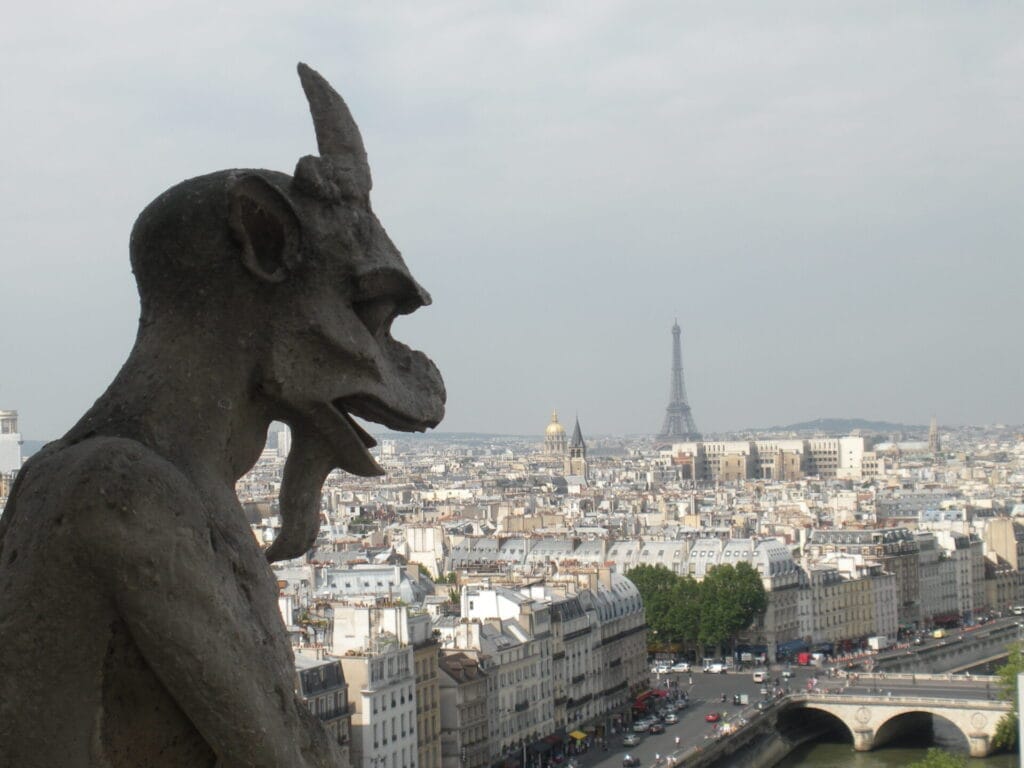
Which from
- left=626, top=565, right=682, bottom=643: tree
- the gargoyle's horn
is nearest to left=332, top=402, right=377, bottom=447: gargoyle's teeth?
the gargoyle's horn

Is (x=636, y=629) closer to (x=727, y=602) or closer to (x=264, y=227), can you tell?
(x=727, y=602)

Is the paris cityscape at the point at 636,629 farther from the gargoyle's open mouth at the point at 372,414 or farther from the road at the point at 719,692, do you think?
the gargoyle's open mouth at the point at 372,414

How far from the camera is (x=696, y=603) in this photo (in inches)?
1884

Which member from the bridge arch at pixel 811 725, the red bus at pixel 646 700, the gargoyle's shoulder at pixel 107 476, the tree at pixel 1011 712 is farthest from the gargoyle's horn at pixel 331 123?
the red bus at pixel 646 700

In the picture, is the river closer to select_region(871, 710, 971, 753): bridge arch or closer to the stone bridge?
select_region(871, 710, 971, 753): bridge arch

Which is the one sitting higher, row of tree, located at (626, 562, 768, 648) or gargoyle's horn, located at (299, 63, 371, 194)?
gargoyle's horn, located at (299, 63, 371, 194)

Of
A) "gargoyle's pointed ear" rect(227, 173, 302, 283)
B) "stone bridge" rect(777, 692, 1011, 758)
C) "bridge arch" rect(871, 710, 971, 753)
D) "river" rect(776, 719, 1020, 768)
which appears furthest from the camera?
"bridge arch" rect(871, 710, 971, 753)

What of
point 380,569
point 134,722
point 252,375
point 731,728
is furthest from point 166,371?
point 380,569

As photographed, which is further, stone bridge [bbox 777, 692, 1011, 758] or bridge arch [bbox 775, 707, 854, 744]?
bridge arch [bbox 775, 707, 854, 744]

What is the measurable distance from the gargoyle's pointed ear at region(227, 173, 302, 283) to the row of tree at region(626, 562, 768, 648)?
45.1 metres

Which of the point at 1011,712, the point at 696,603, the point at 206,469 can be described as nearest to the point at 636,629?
the point at 696,603

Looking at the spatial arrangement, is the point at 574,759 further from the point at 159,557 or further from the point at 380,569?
the point at 159,557

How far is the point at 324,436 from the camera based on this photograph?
100 inches

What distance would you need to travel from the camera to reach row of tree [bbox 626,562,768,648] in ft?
156
